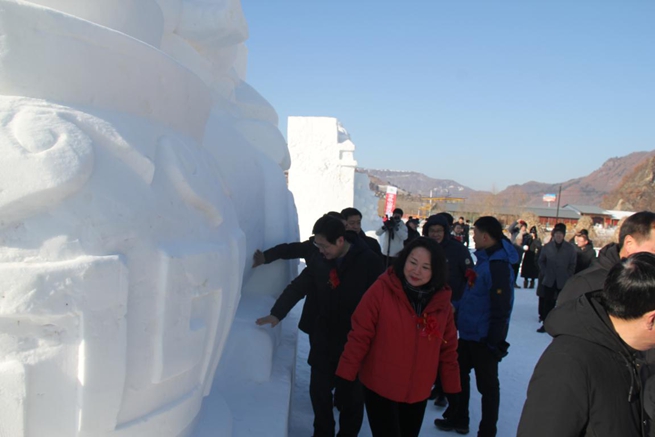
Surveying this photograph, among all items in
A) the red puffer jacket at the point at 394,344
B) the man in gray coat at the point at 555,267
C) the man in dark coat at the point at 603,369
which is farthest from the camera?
the man in gray coat at the point at 555,267

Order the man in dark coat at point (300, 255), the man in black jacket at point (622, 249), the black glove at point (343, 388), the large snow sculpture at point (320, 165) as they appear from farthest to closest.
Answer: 1. the large snow sculpture at point (320, 165)
2. the man in dark coat at point (300, 255)
3. the black glove at point (343, 388)
4. the man in black jacket at point (622, 249)

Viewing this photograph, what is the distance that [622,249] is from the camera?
225 cm

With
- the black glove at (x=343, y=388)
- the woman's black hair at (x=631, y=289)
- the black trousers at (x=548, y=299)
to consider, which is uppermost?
the woman's black hair at (x=631, y=289)

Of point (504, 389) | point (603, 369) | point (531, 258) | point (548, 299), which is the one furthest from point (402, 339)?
point (531, 258)

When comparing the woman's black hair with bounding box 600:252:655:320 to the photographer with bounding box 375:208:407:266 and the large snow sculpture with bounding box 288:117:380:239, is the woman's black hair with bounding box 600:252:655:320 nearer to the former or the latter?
the photographer with bounding box 375:208:407:266

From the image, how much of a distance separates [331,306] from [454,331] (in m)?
0.69

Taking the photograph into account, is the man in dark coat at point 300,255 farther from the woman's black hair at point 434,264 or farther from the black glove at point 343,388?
the woman's black hair at point 434,264

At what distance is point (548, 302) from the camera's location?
6465 millimetres

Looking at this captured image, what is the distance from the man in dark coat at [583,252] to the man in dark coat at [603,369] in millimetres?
5689

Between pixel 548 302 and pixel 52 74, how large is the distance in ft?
21.8

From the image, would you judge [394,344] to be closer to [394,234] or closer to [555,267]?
[394,234]

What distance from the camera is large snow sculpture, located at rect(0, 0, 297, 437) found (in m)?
1.03

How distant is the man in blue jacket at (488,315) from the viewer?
9.40ft

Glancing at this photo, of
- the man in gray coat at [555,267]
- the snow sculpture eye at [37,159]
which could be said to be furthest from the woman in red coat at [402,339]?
the man in gray coat at [555,267]
